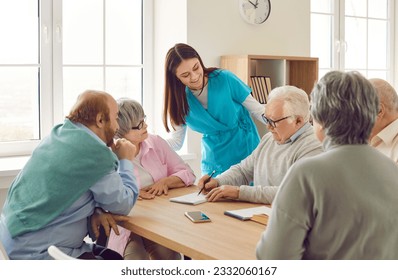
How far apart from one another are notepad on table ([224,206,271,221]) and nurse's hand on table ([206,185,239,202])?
0.19 meters

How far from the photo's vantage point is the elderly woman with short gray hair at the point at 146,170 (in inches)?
112

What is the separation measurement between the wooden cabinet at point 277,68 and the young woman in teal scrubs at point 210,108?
0.77 m

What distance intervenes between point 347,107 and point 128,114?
147cm

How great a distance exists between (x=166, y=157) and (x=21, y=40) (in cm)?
155

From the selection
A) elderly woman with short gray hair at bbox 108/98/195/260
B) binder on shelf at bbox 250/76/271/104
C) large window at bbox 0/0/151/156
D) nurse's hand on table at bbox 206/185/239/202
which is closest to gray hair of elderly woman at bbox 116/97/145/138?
elderly woman with short gray hair at bbox 108/98/195/260

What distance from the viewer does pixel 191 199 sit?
2.71 metres

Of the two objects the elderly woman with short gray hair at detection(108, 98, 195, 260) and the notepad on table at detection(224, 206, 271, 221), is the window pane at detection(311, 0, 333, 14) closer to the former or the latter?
the elderly woman with short gray hair at detection(108, 98, 195, 260)

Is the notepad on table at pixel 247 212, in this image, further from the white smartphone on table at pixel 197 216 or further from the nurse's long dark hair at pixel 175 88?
the nurse's long dark hair at pixel 175 88

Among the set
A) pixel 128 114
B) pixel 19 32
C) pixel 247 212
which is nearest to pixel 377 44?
pixel 19 32

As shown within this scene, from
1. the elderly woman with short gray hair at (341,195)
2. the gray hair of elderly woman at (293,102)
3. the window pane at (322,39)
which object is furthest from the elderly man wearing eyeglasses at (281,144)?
the window pane at (322,39)

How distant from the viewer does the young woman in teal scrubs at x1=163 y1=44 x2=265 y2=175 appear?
11.1ft

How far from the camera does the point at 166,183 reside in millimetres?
2967
